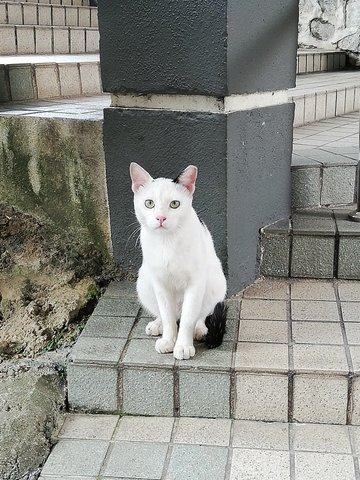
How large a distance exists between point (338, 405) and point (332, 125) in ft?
8.75

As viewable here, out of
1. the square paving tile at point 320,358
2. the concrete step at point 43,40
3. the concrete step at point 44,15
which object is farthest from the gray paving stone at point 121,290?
the concrete step at point 44,15

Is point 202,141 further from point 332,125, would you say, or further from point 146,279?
point 332,125

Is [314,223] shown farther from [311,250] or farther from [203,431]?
[203,431]

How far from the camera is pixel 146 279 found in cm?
234

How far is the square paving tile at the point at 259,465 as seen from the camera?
6.34ft

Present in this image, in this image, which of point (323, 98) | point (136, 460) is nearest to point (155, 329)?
point (136, 460)

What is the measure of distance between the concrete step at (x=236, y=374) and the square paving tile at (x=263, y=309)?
56 mm

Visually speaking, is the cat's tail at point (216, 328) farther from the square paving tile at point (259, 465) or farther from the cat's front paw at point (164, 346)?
the square paving tile at point (259, 465)

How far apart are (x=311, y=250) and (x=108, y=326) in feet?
3.51

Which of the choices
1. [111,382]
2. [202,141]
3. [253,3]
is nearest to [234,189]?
[202,141]

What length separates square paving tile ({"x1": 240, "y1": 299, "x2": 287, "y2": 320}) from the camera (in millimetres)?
2533

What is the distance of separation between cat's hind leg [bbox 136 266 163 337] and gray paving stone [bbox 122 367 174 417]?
0.22 m

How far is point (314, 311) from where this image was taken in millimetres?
2557

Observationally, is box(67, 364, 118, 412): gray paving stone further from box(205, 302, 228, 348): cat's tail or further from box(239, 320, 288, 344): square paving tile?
box(239, 320, 288, 344): square paving tile
